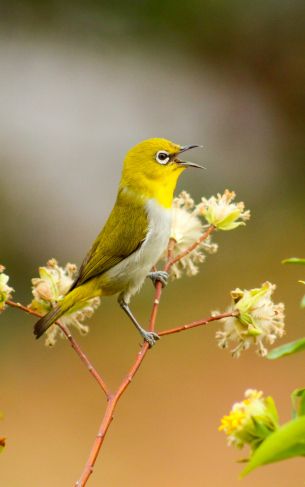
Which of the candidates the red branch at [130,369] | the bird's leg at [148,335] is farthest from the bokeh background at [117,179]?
the red branch at [130,369]

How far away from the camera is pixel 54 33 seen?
33.8 ft

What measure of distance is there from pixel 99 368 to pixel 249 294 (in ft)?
19.0

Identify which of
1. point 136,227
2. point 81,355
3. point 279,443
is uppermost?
point 136,227

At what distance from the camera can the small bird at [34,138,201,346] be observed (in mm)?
2807

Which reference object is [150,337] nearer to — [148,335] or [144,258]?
[148,335]

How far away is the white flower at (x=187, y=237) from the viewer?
238 centimetres

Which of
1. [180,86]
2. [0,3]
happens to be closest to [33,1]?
[0,3]

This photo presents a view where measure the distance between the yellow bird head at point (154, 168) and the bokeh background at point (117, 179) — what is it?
308 centimetres

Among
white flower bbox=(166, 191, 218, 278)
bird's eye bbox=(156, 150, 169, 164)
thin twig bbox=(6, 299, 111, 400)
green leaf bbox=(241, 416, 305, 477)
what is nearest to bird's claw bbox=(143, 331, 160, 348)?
thin twig bbox=(6, 299, 111, 400)

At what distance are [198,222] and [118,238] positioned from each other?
53 cm

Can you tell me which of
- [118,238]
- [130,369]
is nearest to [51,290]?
[130,369]

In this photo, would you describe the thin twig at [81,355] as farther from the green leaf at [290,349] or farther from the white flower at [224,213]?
the green leaf at [290,349]

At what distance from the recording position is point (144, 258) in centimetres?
296

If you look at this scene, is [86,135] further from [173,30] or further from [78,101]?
[173,30]
